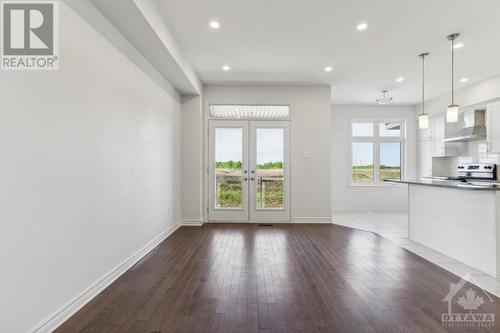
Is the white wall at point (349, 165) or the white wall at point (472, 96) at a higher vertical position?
the white wall at point (472, 96)

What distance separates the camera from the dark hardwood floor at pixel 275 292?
80.0 inches

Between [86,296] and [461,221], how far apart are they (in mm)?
4378

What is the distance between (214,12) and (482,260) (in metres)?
4.37

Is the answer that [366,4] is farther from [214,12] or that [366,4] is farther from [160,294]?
[160,294]

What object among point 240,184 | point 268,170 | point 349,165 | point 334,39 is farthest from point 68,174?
point 349,165

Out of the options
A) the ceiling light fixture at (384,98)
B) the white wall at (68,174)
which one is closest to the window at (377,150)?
the ceiling light fixture at (384,98)

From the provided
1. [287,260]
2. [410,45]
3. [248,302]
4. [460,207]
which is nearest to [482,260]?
[460,207]

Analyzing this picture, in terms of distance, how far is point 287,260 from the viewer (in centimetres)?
341

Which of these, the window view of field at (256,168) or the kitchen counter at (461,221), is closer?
the kitchen counter at (461,221)

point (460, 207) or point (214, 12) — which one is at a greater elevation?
point (214, 12)

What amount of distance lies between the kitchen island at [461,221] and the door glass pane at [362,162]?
3136mm

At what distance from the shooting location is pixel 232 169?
5.79 meters

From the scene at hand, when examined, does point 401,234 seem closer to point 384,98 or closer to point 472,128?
point 472,128

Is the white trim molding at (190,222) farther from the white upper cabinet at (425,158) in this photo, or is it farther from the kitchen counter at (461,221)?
the white upper cabinet at (425,158)
